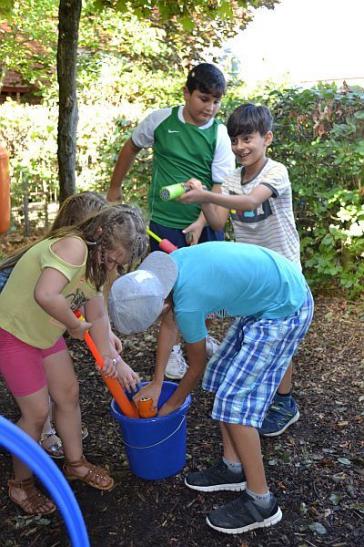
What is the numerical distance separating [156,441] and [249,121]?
1377 millimetres

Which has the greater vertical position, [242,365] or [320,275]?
[242,365]

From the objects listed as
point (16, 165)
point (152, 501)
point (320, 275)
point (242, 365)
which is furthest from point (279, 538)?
point (16, 165)

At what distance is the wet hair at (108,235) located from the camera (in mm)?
1947

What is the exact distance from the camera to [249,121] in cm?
248

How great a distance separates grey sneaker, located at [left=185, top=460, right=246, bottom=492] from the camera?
7.62 ft

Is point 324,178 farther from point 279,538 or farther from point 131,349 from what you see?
point 279,538

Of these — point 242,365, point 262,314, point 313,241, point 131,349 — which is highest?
point 262,314

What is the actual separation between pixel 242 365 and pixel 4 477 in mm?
1172

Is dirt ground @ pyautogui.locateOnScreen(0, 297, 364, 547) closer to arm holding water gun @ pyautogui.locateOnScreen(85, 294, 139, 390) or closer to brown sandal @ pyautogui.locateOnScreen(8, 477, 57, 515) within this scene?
brown sandal @ pyautogui.locateOnScreen(8, 477, 57, 515)

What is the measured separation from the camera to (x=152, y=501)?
2.28 metres

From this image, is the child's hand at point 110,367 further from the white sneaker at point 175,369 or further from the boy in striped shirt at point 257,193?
the white sneaker at point 175,369

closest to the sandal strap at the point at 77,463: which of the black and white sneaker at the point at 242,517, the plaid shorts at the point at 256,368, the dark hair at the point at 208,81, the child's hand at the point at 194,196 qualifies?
the black and white sneaker at the point at 242,517

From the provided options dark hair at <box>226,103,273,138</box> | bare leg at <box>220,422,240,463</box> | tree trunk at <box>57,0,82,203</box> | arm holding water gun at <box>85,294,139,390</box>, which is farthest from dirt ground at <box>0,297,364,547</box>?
dark hair at <box>226,103,273,138</box>

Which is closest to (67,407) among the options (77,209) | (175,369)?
(77,209)
